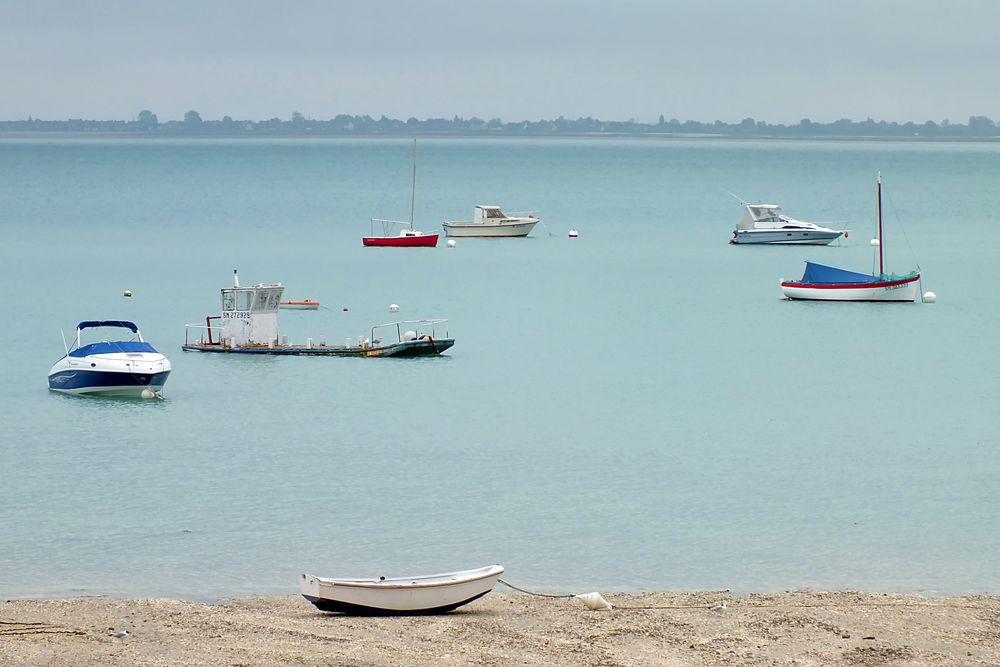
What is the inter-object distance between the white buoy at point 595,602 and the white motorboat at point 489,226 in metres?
85.4

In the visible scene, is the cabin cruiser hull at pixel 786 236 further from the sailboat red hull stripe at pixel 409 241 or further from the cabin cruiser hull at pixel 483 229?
the sailboat red hull stripe at pixel 409 241

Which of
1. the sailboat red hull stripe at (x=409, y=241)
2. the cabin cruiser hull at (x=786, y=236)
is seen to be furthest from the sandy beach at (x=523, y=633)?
the cabin cruiser hull at (x=786, y=236)

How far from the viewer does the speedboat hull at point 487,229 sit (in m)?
108

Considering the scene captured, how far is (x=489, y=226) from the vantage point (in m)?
108

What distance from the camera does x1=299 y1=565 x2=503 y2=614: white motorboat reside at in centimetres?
2092

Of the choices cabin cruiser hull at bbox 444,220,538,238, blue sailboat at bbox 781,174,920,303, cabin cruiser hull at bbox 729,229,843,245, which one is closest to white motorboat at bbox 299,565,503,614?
blue sailboat at bbox 781,174,920,303

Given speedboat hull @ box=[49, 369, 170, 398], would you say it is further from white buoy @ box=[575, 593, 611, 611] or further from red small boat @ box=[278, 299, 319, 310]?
red small boat @ box=[278, 299, 319, 310]

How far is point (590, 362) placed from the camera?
5250cm

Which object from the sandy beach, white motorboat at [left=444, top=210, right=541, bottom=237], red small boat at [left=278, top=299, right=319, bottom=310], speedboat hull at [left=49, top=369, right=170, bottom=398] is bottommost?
the sandy beach

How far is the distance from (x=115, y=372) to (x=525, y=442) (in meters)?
12.3

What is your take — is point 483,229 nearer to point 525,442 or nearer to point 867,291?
point 867,291

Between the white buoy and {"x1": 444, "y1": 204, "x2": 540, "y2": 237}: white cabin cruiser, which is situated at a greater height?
{"x1": 444, "y1": 204, "x2": 540, "y2": 237}: white cabin cruiser

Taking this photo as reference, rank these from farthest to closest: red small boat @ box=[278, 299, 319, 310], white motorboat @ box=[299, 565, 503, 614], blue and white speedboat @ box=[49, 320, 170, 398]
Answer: red small boat @ box=[278, 299, 319, 310] < blue and white speedboat @ box=[49, 320, 170, 398] < white motorboat @ box=[299, 565, 503, 614]

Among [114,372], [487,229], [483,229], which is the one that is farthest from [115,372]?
[487,229]
